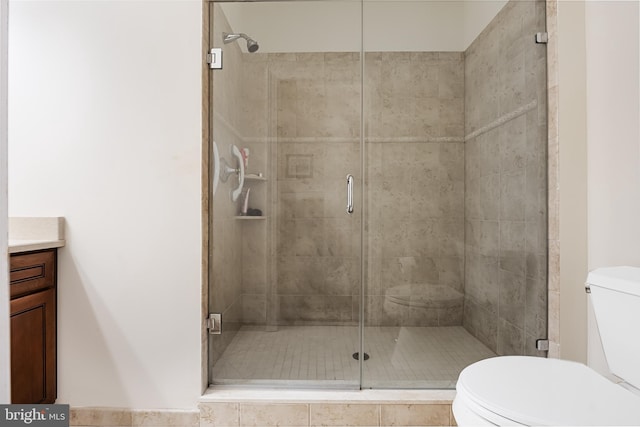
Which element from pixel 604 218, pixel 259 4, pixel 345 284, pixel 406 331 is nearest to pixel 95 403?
pixel 345 284

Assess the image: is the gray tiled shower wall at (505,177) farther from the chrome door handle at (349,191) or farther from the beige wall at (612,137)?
the chrome door handle at (349,191)

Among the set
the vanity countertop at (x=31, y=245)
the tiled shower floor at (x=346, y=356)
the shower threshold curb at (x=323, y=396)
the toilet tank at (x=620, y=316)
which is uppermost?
the vanity countertop at (x=31, y=245)

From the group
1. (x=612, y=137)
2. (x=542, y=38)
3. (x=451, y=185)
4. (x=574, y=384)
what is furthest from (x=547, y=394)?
(x=542, y=38)

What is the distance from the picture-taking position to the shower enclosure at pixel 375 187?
1.92 meters

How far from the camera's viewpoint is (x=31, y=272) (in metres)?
1.64

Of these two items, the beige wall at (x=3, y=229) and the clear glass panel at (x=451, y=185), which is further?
the clear glass panel at (x=451, y=185)

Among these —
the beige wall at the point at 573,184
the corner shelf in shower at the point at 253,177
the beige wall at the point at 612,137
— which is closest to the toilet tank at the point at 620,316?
the beige wall at the point at 612,137

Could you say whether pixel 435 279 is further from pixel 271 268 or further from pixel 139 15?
pixel 139 15

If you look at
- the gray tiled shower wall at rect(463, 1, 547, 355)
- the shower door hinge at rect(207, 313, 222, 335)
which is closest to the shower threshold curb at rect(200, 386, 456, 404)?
the shower door hinge at rect(207, 313, 222, 335)

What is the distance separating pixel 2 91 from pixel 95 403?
4.92ft

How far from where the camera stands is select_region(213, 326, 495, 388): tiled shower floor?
1.90 metres

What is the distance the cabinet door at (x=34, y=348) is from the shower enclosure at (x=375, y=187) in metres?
0.68

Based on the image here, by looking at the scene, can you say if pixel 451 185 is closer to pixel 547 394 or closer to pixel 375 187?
pixel 375 187

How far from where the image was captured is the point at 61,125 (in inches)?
72.0
